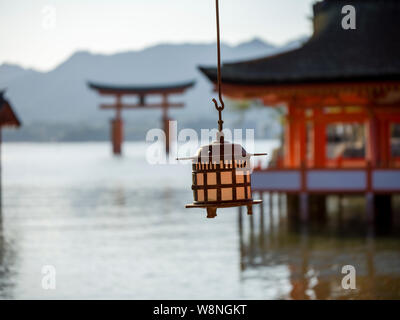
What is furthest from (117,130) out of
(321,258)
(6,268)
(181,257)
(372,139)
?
(321,258)

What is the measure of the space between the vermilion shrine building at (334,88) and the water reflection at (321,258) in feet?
4.38

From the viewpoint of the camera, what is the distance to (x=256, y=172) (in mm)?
22141

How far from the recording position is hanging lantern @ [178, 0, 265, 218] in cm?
572

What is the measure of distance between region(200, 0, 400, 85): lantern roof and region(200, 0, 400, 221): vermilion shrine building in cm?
3

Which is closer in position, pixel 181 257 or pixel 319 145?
pixel 181 257

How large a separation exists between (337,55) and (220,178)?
1767 centimetres

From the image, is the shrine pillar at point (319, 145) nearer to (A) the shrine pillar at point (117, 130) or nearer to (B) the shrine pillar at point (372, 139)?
(B) the shrine pillar at point (372, 139)

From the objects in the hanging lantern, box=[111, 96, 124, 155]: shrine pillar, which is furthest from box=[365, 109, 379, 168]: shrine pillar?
box=[111, 96, 124, 155]: shrine pillar

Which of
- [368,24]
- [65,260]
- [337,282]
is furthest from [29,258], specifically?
[368,24]

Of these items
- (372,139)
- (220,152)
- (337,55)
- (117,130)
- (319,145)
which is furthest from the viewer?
(117,130)

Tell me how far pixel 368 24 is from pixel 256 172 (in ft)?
20.0

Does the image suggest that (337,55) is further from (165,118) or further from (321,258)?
(165,118)

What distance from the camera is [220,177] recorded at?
Answer: 574cm
